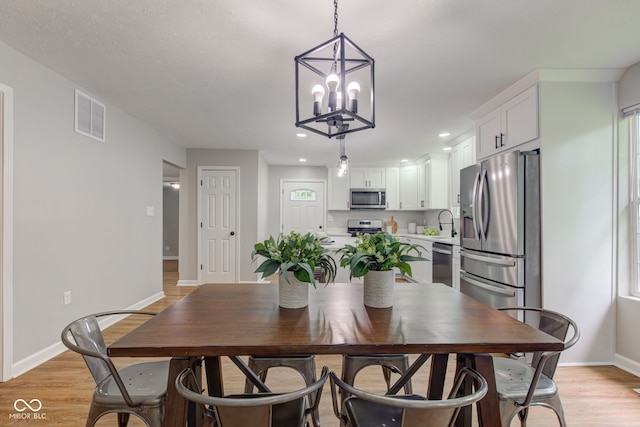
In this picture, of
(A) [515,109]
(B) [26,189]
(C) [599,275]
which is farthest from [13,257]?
(C) [599,275]

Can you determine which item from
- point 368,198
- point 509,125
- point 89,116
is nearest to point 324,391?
point 509,125

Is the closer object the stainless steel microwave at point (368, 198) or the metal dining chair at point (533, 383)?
the metal dining chair at point (533, 383)

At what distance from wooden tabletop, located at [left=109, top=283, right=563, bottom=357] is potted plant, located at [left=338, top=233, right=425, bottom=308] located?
0.23 feet

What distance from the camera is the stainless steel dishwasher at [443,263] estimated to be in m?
3.92

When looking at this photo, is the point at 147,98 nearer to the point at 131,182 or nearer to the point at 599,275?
the point at 131,182

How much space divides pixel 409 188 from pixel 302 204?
2.30m

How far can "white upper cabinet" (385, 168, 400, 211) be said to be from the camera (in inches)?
252

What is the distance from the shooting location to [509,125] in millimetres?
2809

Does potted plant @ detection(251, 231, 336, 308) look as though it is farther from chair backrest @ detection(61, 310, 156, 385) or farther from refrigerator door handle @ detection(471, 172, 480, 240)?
refrigerator door handle @ detection(471, 172, 480, 240)

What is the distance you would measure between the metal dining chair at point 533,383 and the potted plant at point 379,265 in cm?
59

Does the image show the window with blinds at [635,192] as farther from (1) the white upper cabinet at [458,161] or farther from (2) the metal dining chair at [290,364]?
(2) the metal dining chair at [290,364]

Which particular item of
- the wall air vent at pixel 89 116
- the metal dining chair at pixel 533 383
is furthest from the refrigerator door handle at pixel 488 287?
the wall air vent at pixel 89 116

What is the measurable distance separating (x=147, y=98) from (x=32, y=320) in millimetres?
2177

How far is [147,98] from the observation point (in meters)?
3.07
